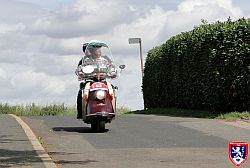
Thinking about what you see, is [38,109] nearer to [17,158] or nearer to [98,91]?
[98,91]

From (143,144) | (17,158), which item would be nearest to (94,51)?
(143,144)

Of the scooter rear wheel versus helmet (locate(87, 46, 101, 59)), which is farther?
helmet (locate(87, 46, 101, 59))

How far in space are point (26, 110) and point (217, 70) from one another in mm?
12265

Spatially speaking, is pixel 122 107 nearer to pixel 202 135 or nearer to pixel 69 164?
pixel 202 135

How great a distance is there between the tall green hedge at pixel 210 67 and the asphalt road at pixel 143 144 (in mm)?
3716

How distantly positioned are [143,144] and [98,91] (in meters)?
2.34

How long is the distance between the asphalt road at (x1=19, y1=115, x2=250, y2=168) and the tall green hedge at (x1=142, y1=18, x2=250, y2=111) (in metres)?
3.72

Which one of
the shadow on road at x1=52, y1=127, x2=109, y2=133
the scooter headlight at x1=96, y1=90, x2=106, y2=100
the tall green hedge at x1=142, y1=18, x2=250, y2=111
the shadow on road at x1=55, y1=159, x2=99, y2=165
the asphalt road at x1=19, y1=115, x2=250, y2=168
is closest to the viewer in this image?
the shadow on road at x1=55, y1=159, x2=99, y2=165

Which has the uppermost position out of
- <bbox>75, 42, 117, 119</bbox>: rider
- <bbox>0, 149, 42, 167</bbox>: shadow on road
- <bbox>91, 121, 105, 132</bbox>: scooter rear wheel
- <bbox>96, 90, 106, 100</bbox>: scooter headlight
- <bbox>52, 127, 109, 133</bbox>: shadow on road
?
<bbox>75, 42, 117, 119</bbox>: rider

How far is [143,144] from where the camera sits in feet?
40.0

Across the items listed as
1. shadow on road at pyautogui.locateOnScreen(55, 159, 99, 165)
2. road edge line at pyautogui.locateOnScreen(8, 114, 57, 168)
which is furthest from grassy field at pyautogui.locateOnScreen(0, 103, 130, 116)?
shadow on road at pyautogui.locateOnScreen(55, 159, 99, 165)

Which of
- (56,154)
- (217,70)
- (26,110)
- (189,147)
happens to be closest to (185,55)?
(217,70)

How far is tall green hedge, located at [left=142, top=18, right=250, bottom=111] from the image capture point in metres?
20.4

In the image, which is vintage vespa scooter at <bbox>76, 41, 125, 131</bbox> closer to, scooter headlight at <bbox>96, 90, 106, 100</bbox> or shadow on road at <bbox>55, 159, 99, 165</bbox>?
scooter headlight at <bbox>96, 90, 106, 100</bbox>
